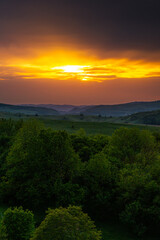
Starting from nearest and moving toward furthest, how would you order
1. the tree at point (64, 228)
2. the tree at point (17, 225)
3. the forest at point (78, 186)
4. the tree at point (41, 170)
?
1. the tree at point (64, 228)
2. the tree at point (17, 225)
3. the forest at point (78, 186)
4. the tree at point (41, 170)

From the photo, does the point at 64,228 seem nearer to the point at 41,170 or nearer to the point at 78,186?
the point at 78,186

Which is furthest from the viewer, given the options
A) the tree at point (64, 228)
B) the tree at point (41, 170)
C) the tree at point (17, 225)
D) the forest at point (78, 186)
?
the tree at point (41, 170)

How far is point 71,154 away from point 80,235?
27108mm

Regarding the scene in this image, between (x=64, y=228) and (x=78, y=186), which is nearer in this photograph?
(x=64, y=228)

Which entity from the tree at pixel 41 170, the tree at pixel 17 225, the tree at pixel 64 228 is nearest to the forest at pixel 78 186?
the tree at pixel 41 170

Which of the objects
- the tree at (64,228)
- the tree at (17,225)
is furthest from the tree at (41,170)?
the tree at (64,228)

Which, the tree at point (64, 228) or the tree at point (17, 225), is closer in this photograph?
the tree at point (64, 228)

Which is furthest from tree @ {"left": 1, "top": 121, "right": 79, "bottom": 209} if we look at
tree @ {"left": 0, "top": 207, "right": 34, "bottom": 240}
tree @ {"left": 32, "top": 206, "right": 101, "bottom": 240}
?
tree @ {"left": 32, "top": 206, "right": 101, "bottom": 240}

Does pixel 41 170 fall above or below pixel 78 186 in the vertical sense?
above

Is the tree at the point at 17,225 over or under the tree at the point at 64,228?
under

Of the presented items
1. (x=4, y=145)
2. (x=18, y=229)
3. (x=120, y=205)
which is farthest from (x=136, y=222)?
(x=4, y=145)

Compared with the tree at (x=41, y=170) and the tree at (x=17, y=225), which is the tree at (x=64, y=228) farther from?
the tree at (x=41, y=170)

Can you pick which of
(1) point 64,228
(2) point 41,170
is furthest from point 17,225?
→ (2) point 41,170

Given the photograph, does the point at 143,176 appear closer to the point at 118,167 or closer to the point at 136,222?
the point at 136,222
